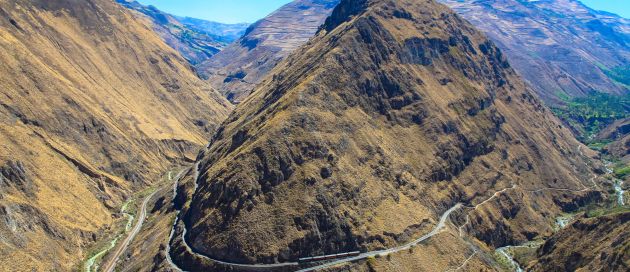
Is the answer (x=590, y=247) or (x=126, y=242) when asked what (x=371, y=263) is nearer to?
(x=590, y=247)

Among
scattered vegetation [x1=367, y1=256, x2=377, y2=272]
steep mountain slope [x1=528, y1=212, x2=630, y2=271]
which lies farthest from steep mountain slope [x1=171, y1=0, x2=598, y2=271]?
steep mountain slope [x1=528, y1=212, x2=630, y2=271]

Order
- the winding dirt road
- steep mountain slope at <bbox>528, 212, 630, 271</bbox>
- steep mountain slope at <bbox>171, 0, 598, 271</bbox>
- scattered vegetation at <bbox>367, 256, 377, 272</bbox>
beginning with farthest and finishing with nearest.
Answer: the winding dirt road, steep mountain slope at <bbox>171, 0, 598, 271</bbox>, scattered vegetation at <bbox>367, 256, 377, 272</bbox>, steep mountain slope at <bbox>528, 212, 630, 271</bbox>

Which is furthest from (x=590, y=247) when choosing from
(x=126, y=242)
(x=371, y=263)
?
(x=126, y=242)

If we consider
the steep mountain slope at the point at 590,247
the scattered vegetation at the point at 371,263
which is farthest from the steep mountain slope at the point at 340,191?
the steep mountain slope at the point at 590,247

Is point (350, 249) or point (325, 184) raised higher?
point (325, 184)

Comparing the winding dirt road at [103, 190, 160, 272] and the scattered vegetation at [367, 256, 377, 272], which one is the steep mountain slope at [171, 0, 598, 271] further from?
the winding dirt road at [103, 190, 160, 272]

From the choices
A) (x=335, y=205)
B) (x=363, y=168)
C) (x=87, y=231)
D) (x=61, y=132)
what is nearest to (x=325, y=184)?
(x=335, y=205)

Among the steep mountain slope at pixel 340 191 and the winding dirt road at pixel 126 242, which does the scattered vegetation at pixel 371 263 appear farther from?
the winding dirt road at pixel 126 242

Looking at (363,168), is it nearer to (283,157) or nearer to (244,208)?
(283,157)
